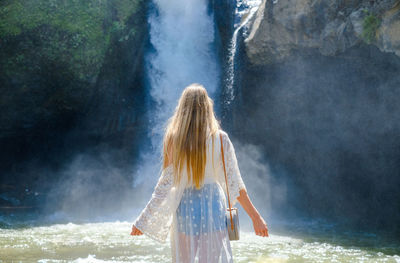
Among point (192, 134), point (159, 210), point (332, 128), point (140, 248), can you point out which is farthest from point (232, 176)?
point (332, 128)

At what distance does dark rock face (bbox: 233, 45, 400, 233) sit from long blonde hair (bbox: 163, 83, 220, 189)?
7.06 meters

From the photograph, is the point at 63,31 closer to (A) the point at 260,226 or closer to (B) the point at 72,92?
(B) the point at 72,92

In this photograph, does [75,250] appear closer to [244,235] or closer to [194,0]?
[244,235]

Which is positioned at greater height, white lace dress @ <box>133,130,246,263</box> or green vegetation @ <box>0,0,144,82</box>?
green vegetation @ <box>0,0,144,82</box>

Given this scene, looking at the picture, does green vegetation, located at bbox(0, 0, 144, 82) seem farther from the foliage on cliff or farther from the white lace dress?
the white lace dress

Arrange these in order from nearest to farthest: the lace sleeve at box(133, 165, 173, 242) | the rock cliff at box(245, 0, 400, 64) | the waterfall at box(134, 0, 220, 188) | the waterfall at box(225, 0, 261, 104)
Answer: the lace sleeve at box(133, 165, 173, 242)
the rock cliff at box(245, 0, 400, 64)
the waterfall at box(225, 0, 261, 104)
the waterfall at box(134, 0, 220, 188)

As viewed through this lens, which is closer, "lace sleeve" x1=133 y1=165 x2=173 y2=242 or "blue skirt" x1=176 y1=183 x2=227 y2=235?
"blue skirt" x1=176 y1=183 x2=227 y2=235

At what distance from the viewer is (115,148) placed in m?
12.9

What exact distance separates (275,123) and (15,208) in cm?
718

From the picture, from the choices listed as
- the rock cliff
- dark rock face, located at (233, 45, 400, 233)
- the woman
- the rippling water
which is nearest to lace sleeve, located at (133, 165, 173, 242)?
the woman

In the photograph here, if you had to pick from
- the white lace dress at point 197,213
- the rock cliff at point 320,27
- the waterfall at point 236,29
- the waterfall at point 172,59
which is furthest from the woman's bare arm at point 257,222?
the waterfall at point 172,59

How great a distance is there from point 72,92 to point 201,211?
10.6m

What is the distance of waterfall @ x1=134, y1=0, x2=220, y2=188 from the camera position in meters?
12.2

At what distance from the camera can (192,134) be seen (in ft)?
9.07
